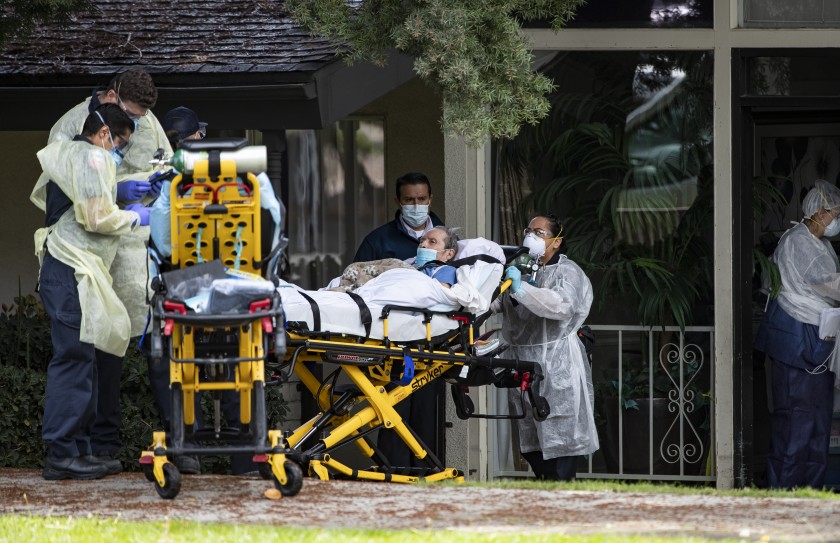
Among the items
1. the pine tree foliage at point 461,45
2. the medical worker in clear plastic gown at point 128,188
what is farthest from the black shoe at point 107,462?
the pine tree foliage at point 461,45

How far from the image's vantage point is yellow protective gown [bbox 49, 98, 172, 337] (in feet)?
23.4

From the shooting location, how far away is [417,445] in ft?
24.2

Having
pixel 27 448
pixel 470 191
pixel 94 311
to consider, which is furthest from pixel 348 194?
pixel 94 311

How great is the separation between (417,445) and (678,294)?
2648 mm

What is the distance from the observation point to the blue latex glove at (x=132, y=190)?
6.95 m

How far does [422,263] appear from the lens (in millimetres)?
7715

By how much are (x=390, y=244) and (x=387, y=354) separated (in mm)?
1572

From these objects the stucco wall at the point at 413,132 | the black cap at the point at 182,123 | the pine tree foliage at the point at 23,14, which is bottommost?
the black cap at the point at 182,123

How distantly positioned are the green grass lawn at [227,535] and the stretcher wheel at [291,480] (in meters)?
0.60

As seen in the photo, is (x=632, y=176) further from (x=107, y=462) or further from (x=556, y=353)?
(x=107, y=462)

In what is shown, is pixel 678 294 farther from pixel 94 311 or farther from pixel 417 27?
pixel 94 311

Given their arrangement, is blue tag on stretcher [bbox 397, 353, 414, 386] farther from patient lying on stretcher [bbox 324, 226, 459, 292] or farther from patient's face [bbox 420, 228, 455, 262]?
patient's face [bbox 420, 228, 455, 262]

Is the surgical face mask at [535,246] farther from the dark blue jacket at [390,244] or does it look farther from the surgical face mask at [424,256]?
the dark blue jacket at [390,244]

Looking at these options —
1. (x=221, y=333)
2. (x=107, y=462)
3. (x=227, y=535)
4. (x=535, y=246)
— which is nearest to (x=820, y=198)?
(x=535, y=246)
